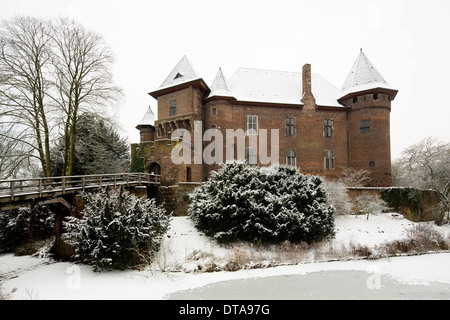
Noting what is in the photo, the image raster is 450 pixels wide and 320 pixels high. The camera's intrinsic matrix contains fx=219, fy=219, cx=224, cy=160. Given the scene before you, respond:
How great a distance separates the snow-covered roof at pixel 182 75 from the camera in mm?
19984

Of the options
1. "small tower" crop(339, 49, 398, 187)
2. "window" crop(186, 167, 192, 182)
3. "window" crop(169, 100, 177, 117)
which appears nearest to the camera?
"window" crop(186, 167, 192, 182)

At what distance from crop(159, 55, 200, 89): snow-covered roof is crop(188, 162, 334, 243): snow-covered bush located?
11574 millimetres

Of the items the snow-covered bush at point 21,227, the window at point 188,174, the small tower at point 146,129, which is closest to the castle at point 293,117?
the window at point 188,174

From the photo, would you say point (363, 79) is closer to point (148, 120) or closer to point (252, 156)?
point (252, 156)

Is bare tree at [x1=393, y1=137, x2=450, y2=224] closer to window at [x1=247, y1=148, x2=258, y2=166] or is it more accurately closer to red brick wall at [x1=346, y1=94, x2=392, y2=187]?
red brick wall at [x1=346, y1=94, x2=392, y2=187]

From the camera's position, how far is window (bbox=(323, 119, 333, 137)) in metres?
21.9

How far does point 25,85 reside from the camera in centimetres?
1255

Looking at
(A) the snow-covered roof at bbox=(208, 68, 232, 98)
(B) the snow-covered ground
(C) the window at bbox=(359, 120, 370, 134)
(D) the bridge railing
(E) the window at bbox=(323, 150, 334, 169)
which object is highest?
(A) the snow-covered roof at bbox=(208, 68, 232, 98)

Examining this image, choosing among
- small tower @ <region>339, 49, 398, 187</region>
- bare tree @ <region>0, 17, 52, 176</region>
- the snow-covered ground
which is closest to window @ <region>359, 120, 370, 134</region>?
small tower @ <region>339, 49, 398, 187</region>

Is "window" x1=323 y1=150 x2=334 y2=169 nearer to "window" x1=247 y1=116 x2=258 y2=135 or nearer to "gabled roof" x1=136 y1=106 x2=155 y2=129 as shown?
"window" x1=247 y1=116 x2=258 y2=135

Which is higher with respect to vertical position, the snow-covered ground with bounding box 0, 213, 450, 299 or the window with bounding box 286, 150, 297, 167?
the window with bounding box 286, 150, 297, 167

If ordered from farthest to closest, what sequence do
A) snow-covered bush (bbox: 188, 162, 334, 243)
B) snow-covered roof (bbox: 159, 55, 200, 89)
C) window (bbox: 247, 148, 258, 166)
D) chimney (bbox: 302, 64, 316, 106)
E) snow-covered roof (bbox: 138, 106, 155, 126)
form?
Answer: snow-covered roof (bbox: 138, 106, 155, 126) < chimney (bbox: 302, 64, 316, 106) < window (bbox: 247, 148, 258, 166) < snow-covered roof (bbox: 159, 55, 200, 89) < snow-covered bush (bbox: 188, 162, 334, 243)

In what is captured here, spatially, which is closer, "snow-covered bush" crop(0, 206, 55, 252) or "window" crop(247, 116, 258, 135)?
"snow-covered bush" crop(0, 206, 55, 252)

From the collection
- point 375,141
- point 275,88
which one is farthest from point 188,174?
point 375,141
